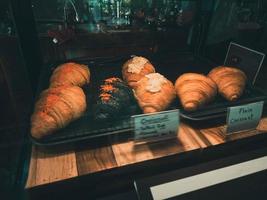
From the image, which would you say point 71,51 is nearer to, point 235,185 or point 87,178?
point 87,178

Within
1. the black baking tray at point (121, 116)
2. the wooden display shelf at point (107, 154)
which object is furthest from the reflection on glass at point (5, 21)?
the wooden display shelf at point (107, 154)

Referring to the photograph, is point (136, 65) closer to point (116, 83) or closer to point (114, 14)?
point (116, 83)

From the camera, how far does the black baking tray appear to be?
2.20ft

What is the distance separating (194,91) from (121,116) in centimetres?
25

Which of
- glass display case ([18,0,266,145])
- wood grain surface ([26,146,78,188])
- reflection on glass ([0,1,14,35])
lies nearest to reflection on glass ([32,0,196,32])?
glass display case ([18,0,266,145])

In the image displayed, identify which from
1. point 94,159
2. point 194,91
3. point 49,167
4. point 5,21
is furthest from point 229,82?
point 5,21

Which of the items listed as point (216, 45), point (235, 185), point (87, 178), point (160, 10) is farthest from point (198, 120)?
point (160, 10)

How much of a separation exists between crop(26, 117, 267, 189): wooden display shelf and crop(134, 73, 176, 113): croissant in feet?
0.34

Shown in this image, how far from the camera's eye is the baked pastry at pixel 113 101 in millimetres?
731

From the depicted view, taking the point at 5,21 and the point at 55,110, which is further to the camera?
the point at 5,21

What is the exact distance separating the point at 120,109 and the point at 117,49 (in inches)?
28.3

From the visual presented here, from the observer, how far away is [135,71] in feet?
3.16

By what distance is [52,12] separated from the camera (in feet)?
3.90

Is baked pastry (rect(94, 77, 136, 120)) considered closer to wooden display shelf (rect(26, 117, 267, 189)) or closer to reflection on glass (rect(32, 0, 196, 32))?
wooden display shelf (rect(26, 117, 267, 189))
